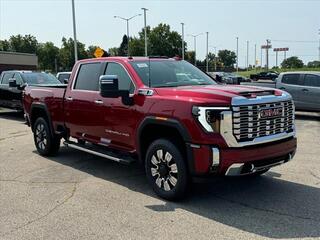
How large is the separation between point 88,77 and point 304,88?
35.0 feet

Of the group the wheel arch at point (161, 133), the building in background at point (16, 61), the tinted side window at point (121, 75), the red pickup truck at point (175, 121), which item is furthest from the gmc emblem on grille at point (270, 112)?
the building in background at point (16, 61)

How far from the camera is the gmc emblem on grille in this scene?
5789 millimetres

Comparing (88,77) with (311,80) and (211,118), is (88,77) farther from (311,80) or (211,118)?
(311,80)

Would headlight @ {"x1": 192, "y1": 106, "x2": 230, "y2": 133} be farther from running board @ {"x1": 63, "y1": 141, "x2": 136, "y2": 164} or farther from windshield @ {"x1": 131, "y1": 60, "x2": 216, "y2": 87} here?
running board @ {"x1": 63, "y1": 141, "x2": 136, "y2": 164}

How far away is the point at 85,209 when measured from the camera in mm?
5820

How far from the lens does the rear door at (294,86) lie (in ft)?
54.0

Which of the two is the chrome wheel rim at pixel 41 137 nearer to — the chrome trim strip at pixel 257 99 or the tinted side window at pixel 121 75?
the tinted side window at pixel 121 75

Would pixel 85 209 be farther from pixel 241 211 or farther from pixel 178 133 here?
pixel 241 211

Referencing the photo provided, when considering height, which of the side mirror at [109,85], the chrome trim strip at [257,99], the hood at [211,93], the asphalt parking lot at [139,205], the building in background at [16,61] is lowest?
the asphalt parking lot at [139,205]

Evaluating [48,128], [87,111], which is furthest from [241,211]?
[48,128]

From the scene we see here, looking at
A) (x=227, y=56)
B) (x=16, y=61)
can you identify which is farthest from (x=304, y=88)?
(x=227, y=56)

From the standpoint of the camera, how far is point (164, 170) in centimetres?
610

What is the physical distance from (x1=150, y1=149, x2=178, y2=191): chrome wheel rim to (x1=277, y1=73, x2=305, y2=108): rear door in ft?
37.6

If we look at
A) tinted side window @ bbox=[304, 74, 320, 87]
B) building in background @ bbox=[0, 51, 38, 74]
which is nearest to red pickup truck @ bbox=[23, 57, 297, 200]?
tinted side window @ bbox=[304, 74, 320, 87]
